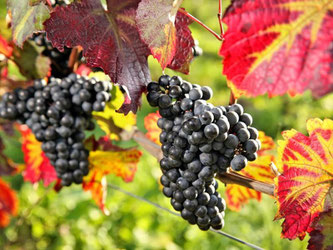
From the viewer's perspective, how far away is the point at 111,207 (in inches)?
60.1

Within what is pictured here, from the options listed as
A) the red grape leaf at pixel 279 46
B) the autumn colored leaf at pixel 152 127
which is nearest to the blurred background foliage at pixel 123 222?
the autumn colored leaf at pixel 152 127

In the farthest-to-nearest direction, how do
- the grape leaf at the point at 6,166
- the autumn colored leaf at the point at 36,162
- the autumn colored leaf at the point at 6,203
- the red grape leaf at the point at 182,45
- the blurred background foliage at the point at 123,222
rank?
the autumn colored leaf at the point at 6,203 < the blurred background foliage at the point at 123,222 < the grape leaf at the point at 6,166 < the autumn colored leaf at the point at 36,162 < the red grape leaf at the point at 182,45

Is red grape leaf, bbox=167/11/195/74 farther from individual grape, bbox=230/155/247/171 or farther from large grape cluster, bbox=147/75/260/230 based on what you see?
individual grape, bbox=230/155/247/171

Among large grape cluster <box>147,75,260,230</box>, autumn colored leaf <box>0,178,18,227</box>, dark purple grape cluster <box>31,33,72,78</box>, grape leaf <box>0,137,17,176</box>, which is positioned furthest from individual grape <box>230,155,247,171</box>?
autumn colored leaf <box>0,178,18,227</box>

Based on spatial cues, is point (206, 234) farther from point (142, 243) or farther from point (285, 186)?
point (285, 186)

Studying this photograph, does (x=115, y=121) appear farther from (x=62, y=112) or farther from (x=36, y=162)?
(x=36, y=162)

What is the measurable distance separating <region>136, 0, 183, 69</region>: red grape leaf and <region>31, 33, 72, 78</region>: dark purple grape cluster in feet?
1.10

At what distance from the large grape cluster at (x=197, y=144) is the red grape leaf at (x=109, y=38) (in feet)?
0.11

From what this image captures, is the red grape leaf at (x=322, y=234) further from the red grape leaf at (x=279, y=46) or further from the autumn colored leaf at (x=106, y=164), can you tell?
the autumn colored leaf at (x=106, y=164)

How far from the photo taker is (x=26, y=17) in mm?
605

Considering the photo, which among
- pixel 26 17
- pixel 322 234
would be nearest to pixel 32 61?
pixel 26 17

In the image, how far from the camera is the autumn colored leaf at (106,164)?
0.83 m

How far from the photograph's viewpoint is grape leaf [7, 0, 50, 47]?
1.95 feet

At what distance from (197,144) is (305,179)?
16 cm
